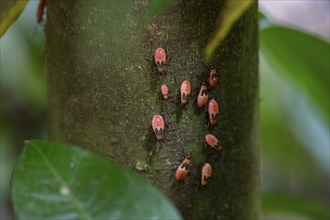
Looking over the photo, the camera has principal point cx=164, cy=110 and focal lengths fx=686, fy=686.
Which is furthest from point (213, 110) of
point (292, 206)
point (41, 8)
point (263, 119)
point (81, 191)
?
point (263, 119)

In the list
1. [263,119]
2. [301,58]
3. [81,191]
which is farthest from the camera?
[263,119]

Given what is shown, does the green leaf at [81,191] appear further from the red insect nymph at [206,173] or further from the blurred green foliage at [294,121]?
the blurred green foliage at [294,121]

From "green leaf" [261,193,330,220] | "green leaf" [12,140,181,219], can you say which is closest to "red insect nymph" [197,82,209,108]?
"green leaf" [12,140,181,219]

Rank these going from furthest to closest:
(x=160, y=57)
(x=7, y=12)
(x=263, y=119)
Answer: (x=263, y=119)
(x=7, y=12)
(x=160, y=57)

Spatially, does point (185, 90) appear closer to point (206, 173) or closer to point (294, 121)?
point (206, 173)

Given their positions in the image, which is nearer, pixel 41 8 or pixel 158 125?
pixel 158 125

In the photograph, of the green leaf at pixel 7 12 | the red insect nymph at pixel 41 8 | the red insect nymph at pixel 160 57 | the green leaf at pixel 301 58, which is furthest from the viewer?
the green leaf at pixel 301 58

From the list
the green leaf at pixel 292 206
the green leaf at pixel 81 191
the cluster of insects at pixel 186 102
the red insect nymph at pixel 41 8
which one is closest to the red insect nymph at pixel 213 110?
A: the cluster of insects at pixel 186 102
